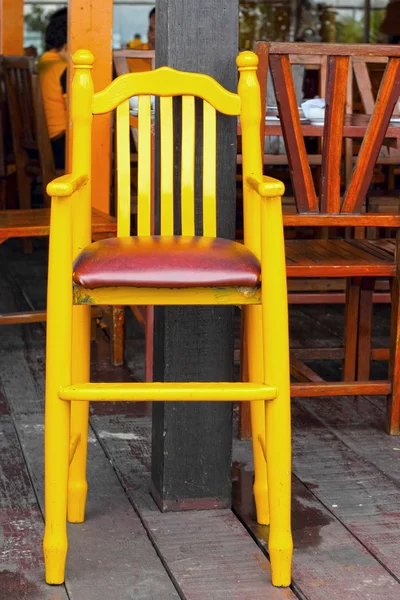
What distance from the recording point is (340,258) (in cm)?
239

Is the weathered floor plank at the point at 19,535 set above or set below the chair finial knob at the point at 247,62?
below

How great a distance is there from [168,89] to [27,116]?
306 cm

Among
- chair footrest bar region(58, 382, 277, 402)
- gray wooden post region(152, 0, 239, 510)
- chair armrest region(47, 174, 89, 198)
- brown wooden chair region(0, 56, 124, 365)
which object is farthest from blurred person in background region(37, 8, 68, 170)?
chair footrest bar region(58, 382, 277, 402)

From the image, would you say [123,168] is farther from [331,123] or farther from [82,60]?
[331,123]

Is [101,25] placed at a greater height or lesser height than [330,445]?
greater

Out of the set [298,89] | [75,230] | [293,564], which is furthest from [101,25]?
[293,564]

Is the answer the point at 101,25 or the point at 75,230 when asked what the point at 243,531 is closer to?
the point at 75,230

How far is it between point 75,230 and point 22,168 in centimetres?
329

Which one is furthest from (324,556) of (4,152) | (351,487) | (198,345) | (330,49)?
(4,152)

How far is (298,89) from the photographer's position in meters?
3.67

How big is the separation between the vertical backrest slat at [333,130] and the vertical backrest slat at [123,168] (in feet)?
1.92

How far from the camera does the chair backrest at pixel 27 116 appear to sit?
4.16m

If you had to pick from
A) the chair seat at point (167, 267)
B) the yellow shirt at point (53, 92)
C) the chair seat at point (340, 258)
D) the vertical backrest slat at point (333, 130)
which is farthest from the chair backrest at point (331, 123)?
the yellow shirt at point (53, 92)

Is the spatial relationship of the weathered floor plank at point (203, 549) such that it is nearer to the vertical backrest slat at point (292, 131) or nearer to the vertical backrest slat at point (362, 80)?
the vertical backrest slat at point (292, 131)
